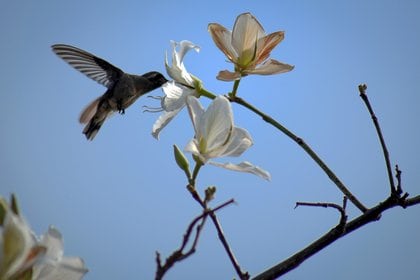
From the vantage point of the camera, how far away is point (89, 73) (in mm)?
3150

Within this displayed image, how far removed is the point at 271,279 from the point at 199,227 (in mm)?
216

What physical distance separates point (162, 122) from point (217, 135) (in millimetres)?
351

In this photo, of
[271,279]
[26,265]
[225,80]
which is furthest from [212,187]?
[225,80]

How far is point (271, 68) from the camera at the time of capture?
190 cm

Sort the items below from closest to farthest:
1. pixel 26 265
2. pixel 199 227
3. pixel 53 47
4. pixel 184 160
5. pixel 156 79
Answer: pixel 26 265, pixel 199 227, pixel 184 160, pixel 53 47, pixel 156 79

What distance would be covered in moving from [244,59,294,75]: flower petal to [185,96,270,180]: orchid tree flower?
1.45 ft

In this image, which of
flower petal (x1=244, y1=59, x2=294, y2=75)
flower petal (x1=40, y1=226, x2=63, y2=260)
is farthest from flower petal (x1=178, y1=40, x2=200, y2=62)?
flower petal (x1=40, y1=226, x2=63, y2=260)

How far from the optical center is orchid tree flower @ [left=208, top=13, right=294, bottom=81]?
1817 mm

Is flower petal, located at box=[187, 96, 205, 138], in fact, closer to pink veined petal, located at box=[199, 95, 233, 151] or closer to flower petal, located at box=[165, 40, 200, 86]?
pink veined petal, located at box=[199, 95, 233, 151]

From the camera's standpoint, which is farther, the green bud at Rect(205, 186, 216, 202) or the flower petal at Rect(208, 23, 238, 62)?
the flower petal at Rect(208, 23, 238, 62)

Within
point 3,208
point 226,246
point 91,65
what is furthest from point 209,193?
point 91,65

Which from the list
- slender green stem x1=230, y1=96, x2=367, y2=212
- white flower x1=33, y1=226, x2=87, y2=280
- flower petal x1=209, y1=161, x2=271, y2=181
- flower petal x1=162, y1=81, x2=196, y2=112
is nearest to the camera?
white flower x1=33, y1=226, x2=87, y2=280

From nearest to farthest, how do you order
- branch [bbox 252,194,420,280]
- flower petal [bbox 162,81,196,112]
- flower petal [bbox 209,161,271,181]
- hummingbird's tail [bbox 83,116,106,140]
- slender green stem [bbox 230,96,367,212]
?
branch [bbox 252,194,420,280], flower petal [bbox 209,161,271,181], slender green stem [bbox 230,96,367,212], flower petal [bbox 162,81,196,112], hummingbird's tail [bbox 83,116,106,140]

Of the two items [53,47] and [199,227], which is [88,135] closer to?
[53,47]
